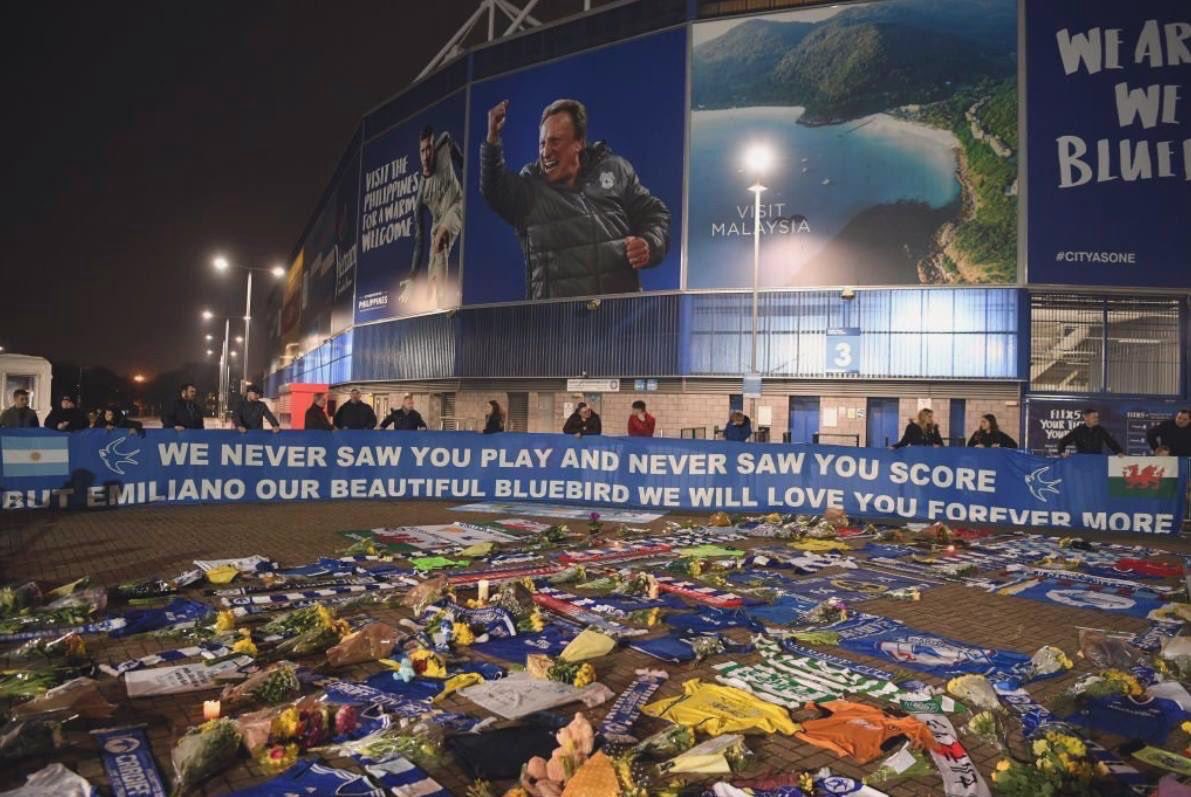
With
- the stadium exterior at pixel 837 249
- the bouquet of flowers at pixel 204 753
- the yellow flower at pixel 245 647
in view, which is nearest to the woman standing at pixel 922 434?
the stadium exterior at pixel 837 249

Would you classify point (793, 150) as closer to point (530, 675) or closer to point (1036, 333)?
point (1036, 333)

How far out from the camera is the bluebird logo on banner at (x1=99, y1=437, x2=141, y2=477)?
44.1 feet

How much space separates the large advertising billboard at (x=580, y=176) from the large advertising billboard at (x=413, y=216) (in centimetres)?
140

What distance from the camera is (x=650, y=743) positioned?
412 centimetres

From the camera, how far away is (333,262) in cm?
5362

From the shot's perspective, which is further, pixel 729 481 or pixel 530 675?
pixel 729 481

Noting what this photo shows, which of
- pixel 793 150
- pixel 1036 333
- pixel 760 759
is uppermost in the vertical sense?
pixel 793 150

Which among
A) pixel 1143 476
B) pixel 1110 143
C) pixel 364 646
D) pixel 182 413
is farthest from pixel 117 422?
pixel 1110 143

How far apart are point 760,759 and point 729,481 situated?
35.9 ft

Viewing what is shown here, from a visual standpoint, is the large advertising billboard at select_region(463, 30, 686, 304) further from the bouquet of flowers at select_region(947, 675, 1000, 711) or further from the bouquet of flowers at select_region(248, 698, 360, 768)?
the bouquet of flowers at select_region(248, 698, 360, 768)

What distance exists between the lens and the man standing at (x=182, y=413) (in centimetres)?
1444

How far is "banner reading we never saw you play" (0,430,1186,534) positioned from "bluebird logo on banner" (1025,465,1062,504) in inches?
0.7

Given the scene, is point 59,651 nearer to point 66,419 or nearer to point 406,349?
point 66,419

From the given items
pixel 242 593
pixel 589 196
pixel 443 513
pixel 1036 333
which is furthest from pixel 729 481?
pixel 589 196
